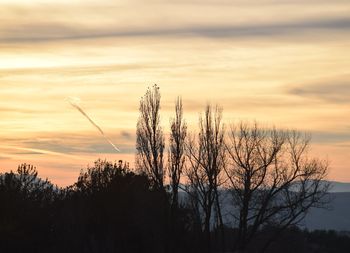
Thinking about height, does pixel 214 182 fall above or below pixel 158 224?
above

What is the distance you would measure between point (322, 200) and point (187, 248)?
15.5 meters

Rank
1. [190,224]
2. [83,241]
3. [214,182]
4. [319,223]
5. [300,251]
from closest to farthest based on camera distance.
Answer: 1. [83,241]
2. [190,224]
3. [214,182]
4. [300,251]
5. [319,223]

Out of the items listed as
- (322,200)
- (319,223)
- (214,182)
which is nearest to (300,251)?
(322,200)

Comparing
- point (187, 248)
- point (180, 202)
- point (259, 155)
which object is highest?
point (259, 155)

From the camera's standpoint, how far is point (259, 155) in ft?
197

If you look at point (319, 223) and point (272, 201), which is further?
point (319, 223)

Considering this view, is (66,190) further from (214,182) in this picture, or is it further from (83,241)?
(214,182)

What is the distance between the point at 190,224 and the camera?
49.5m

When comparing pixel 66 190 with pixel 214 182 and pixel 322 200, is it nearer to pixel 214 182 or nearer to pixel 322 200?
pixel 214 182

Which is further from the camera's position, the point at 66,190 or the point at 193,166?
the point at 193,166

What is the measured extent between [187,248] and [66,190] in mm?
8856

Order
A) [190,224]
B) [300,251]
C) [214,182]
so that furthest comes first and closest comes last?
1. [300,251]
2. [214,182]
3. [190,224]

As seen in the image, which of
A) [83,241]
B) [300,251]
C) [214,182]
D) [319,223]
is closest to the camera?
[83,241]

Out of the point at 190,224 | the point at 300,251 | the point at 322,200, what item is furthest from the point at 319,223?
the point at 190,224
